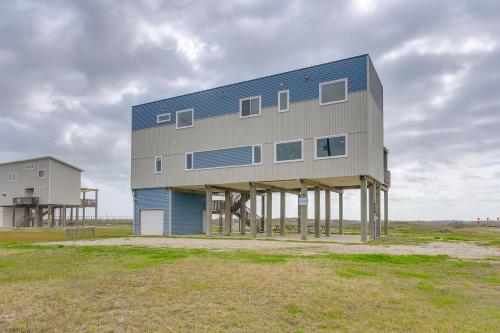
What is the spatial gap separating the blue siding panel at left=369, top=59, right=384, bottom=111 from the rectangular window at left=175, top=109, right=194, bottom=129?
12258 millimetres

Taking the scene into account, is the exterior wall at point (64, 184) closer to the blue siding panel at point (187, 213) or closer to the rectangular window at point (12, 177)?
the rectangular window at point (12, 177)

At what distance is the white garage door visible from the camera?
3026 cm

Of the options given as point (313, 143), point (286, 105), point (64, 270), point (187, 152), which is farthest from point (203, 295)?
point (187, 152)

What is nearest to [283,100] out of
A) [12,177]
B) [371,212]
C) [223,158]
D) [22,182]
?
[223,158]

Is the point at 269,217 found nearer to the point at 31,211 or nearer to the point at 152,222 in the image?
the point at 152,222

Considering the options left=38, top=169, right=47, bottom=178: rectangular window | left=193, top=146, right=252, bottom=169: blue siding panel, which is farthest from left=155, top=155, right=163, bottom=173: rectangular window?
left=38, top=169, right=47, bottom=178: rectangular window

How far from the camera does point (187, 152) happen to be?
2883cm

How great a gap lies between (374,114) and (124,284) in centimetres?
1927

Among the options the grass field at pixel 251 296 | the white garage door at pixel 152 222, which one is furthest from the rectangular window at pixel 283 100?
the grass field at pixel 251 296

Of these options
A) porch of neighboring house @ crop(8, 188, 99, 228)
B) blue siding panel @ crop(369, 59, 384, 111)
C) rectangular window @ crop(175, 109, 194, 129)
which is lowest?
porch of neighboring house @ crop(8, 188, 99, 228)

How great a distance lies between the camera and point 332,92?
23.2 meters

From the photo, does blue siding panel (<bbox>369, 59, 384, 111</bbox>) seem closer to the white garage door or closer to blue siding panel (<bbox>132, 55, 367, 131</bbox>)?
blue siding panel (<bbox>132, 55, 367, 131</bbox>)

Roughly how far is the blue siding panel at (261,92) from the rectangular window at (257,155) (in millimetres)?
2644

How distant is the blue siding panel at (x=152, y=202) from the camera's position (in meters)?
30.0
